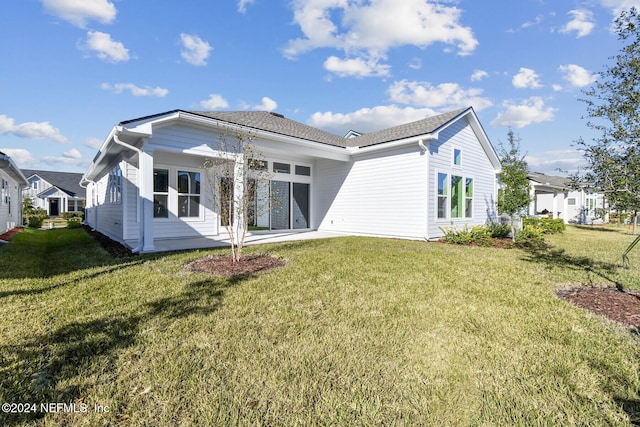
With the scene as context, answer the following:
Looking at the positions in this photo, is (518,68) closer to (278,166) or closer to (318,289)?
(278,166)

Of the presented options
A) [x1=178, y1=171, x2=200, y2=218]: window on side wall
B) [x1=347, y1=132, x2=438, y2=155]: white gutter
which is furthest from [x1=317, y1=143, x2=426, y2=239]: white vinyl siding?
[x1=178, y1=171, x2=200, y2=218]: window on side wall

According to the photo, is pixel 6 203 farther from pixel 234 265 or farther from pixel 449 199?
pixel 449 199

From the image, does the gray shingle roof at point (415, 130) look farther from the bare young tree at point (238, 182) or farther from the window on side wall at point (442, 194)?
the bare young tree at point (238, 182)

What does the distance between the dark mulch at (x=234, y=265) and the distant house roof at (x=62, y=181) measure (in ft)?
134

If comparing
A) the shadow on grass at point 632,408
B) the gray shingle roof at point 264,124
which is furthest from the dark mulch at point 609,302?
the gray shingle roof at point 264,124

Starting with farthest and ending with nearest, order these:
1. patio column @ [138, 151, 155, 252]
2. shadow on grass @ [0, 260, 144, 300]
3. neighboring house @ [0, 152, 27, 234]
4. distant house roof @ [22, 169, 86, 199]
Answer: distant house roof @ [22, 169, 86, 199]
neighboring house @ [0, 152, 27, 234]
patio column @ [138, 151, 155, 252]
shadow on grass @ [0, 260, 144, 300]

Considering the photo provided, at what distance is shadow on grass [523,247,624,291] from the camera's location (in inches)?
218

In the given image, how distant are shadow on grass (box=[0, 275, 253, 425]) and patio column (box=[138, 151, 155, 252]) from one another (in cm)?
446

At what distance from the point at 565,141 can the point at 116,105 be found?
1621cm

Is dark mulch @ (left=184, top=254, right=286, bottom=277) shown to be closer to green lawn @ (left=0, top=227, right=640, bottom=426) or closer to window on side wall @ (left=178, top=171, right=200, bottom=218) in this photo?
green lawn @ (left=0, top=227, right=640, bottom=426)

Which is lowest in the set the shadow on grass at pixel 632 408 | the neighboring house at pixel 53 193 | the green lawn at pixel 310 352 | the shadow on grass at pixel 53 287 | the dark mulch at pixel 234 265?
the shadow on grass at pixel 632 408

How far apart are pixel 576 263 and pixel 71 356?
9340mm

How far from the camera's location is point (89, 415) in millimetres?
1856

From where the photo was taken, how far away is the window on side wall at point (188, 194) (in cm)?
1034
